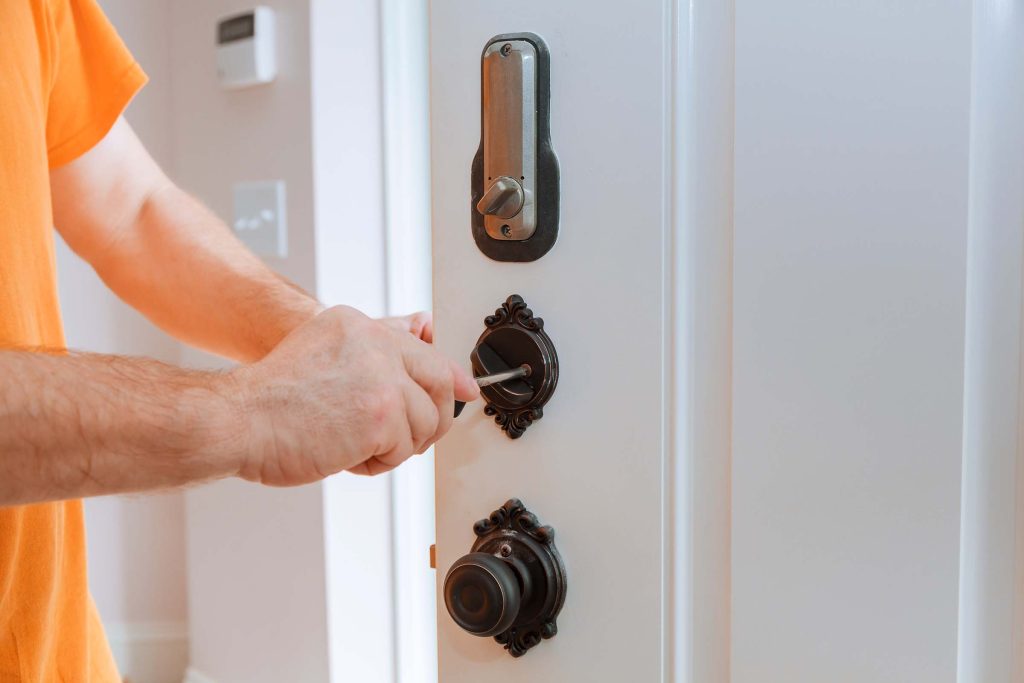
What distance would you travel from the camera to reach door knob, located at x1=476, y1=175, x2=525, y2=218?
1.83 feet

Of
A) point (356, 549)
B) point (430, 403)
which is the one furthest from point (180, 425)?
point (356, 549)

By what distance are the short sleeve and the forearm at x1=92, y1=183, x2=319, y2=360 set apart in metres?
0.09

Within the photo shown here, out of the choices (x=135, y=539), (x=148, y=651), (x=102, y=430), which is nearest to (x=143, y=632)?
(x=148, y=651)

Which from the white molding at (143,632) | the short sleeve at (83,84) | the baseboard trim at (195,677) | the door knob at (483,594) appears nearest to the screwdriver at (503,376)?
the door knob at (483,594)

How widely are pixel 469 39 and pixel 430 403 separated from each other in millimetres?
242

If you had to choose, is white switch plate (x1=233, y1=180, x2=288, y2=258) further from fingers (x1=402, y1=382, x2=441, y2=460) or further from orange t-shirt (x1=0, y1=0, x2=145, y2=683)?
fingers (x1=402, y1=382, x2=441, y2=460)

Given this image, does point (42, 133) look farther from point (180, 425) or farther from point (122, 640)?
point (122, 640)

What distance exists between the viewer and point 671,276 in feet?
1.78

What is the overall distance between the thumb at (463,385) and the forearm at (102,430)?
0.44 ft

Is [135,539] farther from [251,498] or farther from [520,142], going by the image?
[520,142]

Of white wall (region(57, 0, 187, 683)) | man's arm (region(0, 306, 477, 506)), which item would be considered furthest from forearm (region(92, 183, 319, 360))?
white wall (region(57, 0, 187, 683))

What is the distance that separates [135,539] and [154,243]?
1526 mm

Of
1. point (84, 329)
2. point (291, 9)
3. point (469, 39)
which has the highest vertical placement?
point (291, 9)

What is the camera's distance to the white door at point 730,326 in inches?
18.9
